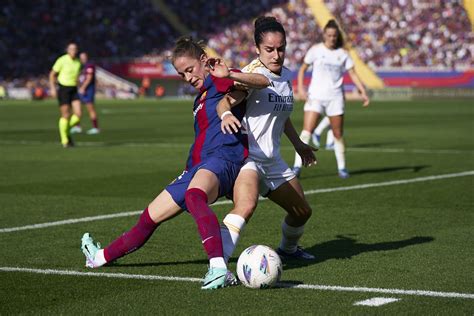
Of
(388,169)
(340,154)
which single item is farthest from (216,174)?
(388,169)

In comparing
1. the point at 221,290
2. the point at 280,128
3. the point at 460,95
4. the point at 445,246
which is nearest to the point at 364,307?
the point at 221,290

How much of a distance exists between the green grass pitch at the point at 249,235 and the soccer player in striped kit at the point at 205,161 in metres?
0.38

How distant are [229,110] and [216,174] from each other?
0.47 metres

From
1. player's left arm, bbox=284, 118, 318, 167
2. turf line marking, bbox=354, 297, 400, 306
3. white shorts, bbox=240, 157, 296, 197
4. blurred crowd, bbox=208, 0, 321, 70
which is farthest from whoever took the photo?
blurred crowd, bbox=208, 0, 321, 70

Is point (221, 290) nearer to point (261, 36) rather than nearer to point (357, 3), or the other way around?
point (261, 36)

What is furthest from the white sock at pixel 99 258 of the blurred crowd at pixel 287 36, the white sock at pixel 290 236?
the blurred crowd at pixel 287 36

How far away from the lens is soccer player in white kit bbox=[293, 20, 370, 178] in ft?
49.9

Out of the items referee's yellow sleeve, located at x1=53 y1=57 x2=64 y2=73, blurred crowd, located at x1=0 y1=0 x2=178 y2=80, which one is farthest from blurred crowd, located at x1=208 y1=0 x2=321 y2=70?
referee's yellow sleeve, located at x1=53 y1=57 x2=64 y2=73

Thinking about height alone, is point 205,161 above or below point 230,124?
below

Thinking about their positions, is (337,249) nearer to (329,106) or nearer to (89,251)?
(89,251)

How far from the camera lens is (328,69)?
15422 mm

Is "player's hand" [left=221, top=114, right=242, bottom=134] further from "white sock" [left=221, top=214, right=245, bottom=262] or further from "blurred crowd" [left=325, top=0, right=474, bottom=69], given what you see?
"blurred crowd" [left=325, top=0, right=474, bottom=69]

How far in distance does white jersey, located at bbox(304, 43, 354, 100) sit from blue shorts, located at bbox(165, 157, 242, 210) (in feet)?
27.6

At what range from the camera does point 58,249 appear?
8.45 metres
